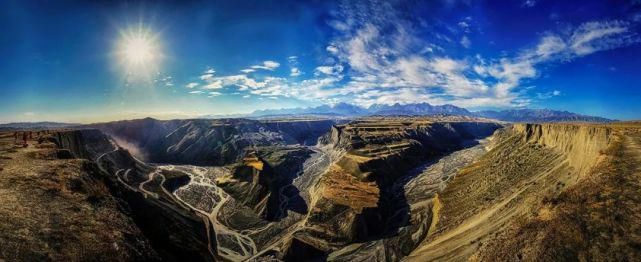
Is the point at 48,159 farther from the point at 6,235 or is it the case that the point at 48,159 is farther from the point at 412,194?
the point at 412,194

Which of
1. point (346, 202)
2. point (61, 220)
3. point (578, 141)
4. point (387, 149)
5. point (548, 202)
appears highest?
point (578, 141)

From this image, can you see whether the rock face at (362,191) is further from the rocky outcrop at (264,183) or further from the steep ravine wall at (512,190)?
the steep ravine wall at (512,190)

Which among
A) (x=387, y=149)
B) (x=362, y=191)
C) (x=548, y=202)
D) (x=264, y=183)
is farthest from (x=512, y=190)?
(x=387, y=149)

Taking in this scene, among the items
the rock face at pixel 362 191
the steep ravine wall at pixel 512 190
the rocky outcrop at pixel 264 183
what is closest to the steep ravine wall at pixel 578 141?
the steep ravine wall at pixel 512 190

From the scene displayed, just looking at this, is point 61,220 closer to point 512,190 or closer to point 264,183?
point 512,190

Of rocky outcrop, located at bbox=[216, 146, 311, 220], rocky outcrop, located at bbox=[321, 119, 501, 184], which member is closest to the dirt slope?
rocky outcrop, located at bbox=[216, 146, 311, 220]

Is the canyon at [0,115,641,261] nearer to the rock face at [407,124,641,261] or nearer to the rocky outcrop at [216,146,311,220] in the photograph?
the rock face at [407,124,641,261]
